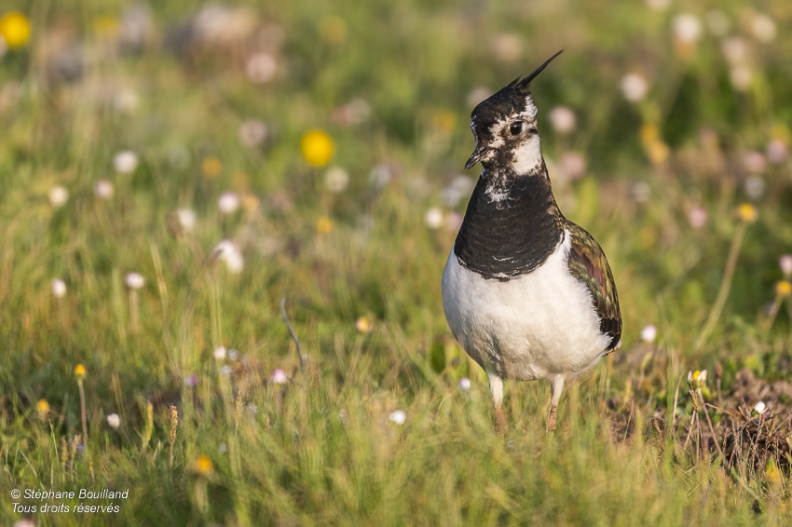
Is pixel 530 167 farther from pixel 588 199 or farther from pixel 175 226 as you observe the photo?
pixel 588 199

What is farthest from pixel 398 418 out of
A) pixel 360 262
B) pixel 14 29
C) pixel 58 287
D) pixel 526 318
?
pixel 14 29

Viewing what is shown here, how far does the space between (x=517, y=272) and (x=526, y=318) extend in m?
0.17

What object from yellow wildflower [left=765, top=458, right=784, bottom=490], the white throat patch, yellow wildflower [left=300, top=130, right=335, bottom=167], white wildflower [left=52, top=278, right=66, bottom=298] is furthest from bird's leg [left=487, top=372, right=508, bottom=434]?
yellow wildflower [left=300, top=130, right=335, bottom=167]

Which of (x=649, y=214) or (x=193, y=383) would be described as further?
(x=649, y=214)

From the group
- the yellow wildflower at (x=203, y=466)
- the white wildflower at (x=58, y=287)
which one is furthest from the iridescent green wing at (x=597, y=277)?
the white wildflower at (x=58, y=287)

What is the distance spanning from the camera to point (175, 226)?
5008 mm

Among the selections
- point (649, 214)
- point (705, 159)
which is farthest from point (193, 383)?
point (705, 159)

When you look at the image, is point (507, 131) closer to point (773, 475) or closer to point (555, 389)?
point (555, 389)

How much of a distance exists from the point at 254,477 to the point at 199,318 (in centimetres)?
206

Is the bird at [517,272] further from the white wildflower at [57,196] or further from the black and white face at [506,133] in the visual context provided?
the white wildflower at [57,196]

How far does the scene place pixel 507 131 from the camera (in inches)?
161

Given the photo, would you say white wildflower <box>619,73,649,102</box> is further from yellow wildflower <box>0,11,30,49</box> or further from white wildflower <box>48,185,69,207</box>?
yellow wildflower <box>0,11,30,49</box>

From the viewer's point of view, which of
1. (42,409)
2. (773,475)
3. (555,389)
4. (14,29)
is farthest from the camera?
(14,29)

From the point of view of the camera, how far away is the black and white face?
4.09 m
